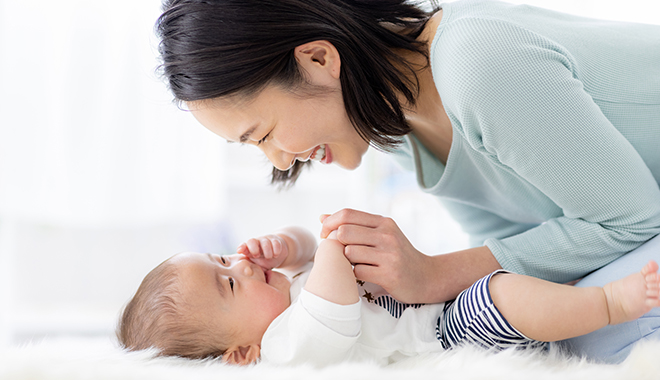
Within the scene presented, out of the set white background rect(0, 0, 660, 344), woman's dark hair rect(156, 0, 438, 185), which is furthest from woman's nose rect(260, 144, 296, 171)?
white background rect(0, 0, 660, 344)

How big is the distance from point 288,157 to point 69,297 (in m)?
1.87

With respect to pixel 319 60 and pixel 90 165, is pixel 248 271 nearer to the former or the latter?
pixel 319 60

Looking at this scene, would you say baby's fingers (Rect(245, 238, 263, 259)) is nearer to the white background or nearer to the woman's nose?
the woman's nose

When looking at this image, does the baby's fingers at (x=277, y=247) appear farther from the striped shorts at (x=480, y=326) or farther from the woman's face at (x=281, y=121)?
the striped shorts at (x=480, y=326)

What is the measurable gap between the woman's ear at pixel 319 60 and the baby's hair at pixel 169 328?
1.70 feet

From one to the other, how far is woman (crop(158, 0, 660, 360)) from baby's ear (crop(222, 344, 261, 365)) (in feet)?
0.92

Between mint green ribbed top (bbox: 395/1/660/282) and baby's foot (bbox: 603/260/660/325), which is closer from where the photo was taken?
baby's foot (bbox: 603/260/660/325)

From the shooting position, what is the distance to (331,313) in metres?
0.84

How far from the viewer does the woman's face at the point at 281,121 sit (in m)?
0.96

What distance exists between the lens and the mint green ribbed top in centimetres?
86

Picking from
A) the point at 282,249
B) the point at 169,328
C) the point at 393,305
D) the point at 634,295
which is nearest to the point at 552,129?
the point at 634,295

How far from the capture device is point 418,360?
0.84m

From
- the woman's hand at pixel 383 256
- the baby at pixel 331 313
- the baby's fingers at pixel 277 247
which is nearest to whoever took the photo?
the baby at pixel 331 313

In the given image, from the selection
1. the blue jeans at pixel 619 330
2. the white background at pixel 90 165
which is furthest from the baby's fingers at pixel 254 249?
the white background at pixel 90 165
